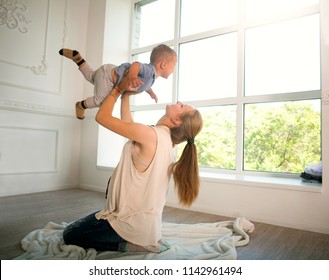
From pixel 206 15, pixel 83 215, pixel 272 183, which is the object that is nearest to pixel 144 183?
pixel 83 215

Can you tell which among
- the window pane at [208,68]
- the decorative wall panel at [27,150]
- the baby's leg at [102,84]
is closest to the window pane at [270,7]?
the window pane at [208,68]

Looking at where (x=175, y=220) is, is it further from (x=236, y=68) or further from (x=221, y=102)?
(x=236, y=68)

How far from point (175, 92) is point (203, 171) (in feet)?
3.85

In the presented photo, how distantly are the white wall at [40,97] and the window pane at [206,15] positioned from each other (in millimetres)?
1683

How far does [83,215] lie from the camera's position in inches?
91.9

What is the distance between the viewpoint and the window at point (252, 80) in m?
2.53

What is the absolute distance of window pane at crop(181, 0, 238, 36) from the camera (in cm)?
308

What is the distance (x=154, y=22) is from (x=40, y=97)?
2111mm

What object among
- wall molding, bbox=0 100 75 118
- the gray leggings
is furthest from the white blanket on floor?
wall molding, bbox=0 100 75 118

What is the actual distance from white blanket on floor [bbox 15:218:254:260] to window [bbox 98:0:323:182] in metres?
1.05

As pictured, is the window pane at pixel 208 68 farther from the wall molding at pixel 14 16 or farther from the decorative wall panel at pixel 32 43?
the wall molding at pixel 14 16

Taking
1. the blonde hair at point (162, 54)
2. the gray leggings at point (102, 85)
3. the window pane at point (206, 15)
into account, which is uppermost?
Answer: the window pane at point (206, 15)

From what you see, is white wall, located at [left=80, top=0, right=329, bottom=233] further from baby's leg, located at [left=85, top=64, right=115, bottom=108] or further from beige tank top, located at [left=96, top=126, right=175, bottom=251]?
baby's leg, located at [left=85, top=64, right=115, bottom=108]

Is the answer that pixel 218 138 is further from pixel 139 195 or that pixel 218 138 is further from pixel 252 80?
pixel 139 195
